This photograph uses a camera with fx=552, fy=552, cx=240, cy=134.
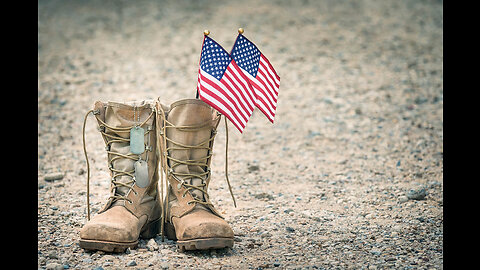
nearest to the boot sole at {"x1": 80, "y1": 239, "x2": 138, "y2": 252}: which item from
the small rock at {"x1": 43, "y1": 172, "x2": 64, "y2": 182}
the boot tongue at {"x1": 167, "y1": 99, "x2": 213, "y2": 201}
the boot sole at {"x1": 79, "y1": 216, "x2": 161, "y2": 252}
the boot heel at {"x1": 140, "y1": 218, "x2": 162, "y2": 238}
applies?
the boot sole at {"x1": 79, "y1": 216, "x2": 161, "y2": 252}

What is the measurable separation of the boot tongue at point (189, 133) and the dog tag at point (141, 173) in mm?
175

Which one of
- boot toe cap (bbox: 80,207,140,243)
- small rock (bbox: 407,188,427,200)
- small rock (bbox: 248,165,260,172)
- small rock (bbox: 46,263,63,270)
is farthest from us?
small rock (bbox: 248,165,260,172)

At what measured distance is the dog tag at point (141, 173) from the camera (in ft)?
11.7

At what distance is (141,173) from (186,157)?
31 cm

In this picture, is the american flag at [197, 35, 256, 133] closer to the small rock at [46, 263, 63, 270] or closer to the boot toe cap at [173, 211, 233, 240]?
the boot toe cap at [173, 211, 233, 240]

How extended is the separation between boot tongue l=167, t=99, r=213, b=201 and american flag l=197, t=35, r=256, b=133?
0.14 m

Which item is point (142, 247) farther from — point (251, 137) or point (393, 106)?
point (393, 106)

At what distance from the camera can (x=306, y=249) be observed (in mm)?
3523

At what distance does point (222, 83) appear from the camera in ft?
11.3

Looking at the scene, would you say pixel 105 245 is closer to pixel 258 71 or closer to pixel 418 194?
pixel 258 71

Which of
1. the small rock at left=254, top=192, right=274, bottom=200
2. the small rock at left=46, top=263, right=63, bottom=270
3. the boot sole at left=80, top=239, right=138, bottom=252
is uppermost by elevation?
the small rock at left=254, top=192, right=274, bottom=200

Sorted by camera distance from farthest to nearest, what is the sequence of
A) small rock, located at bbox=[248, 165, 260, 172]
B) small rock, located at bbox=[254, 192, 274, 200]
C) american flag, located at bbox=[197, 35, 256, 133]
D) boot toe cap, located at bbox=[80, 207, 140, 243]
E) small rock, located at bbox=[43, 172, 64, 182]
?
small rock, located at bbox=[248, 165, 260, 172], small rock, located at bbox=[43, 172, 64, 182], small rock, located at bbox=[254, 192, 274, 200], american flag, located at bbox=[197, 35, 256, 133], boot toe cap, located at bbox=[80, 207, 140, 243]

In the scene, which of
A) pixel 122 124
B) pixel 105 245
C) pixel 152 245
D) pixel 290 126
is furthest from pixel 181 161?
pixel 290 126

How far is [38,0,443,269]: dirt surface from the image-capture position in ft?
11.7
